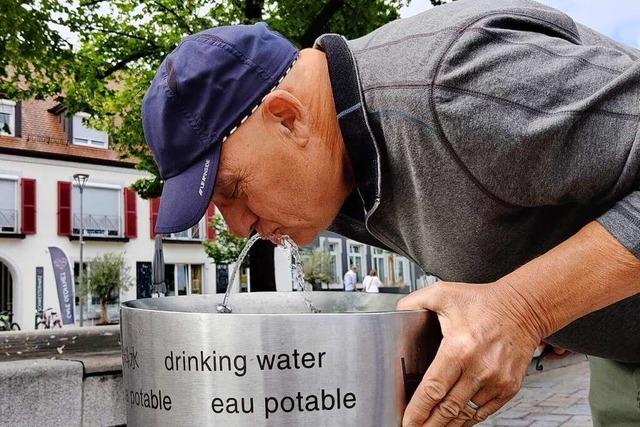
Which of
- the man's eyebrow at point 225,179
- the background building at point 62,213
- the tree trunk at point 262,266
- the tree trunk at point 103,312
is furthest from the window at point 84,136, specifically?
the man's eyebrow at point 225,179

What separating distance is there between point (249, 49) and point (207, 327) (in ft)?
1.18

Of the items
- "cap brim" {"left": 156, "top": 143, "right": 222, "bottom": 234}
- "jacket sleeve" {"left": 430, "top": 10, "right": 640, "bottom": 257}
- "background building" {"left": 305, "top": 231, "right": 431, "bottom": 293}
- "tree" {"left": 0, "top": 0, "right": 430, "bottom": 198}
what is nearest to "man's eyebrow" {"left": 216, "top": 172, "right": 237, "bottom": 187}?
"cap brim" {"left": 156, "top": 143, "right": 222, "bottom": 234}

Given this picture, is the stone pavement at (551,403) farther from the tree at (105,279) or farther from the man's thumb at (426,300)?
the tree at (105,279)

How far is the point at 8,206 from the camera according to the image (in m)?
14.9

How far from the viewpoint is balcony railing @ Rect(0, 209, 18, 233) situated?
48.5 ft

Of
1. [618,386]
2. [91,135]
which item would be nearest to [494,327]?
[618,386]

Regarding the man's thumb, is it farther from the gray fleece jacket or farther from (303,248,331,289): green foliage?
→ (303,248,331,289): green foliage

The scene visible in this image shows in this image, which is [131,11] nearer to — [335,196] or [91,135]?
[335,196]

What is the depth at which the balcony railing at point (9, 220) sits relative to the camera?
14773mm

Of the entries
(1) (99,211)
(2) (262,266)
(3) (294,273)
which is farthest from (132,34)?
(1) (99,211)

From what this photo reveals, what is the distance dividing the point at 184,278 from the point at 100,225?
8.95 ft

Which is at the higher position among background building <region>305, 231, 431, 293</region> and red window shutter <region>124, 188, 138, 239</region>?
red window shutter <region>124, 188, 138, 239</region>

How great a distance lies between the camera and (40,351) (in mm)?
2797

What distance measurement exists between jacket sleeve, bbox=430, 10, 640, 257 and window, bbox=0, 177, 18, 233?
15.8 meters
